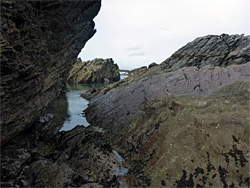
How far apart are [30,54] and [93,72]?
346 ft

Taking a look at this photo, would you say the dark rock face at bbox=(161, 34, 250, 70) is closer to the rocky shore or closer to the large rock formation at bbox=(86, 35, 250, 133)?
the large rock formation at bbox=(86, 35, 250, 133)

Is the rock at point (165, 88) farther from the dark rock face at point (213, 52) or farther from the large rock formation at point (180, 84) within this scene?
the dark rock face at point (213, 52)

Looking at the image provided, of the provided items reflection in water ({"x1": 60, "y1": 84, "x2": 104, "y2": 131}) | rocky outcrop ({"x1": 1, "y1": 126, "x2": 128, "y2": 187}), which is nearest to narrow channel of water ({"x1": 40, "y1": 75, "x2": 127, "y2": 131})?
reflection in water ({"x1": 60, "y1": 84, "x2": 104, "y2": 131})

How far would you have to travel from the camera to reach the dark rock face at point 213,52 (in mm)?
22047

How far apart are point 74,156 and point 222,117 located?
46.6ft

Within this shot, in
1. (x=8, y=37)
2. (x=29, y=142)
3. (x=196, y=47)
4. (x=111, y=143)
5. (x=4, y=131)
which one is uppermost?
(x=196, y=47)

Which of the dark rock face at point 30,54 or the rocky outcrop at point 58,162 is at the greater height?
the dark rock face at point 30,54

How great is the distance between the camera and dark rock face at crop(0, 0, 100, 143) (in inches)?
440

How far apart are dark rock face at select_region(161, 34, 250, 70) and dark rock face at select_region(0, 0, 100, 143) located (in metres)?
17.7

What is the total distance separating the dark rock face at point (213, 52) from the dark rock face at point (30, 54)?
1775 centimetres

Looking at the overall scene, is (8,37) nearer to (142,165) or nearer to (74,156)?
(74,156)

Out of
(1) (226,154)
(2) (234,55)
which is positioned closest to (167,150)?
(1) (226,154)

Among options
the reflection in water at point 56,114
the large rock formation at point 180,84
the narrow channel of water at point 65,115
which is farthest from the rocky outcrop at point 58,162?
the large rock formation at point 180,84

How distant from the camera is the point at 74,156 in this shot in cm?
1578
